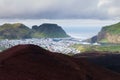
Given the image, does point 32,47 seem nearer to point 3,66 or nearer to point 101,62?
point 3,66

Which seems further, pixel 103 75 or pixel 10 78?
pixel 103 75

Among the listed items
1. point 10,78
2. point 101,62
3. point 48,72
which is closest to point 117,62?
point 101,62

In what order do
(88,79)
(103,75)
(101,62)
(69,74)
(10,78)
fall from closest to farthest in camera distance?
(10,78) → (69,74) → (88,79) → (103,75) → (101,62)

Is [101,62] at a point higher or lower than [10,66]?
lower

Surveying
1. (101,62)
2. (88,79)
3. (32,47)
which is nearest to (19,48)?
(32,47)

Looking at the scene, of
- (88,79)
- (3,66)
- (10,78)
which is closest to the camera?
(10,78)

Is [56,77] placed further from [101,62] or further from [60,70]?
[101,62]
